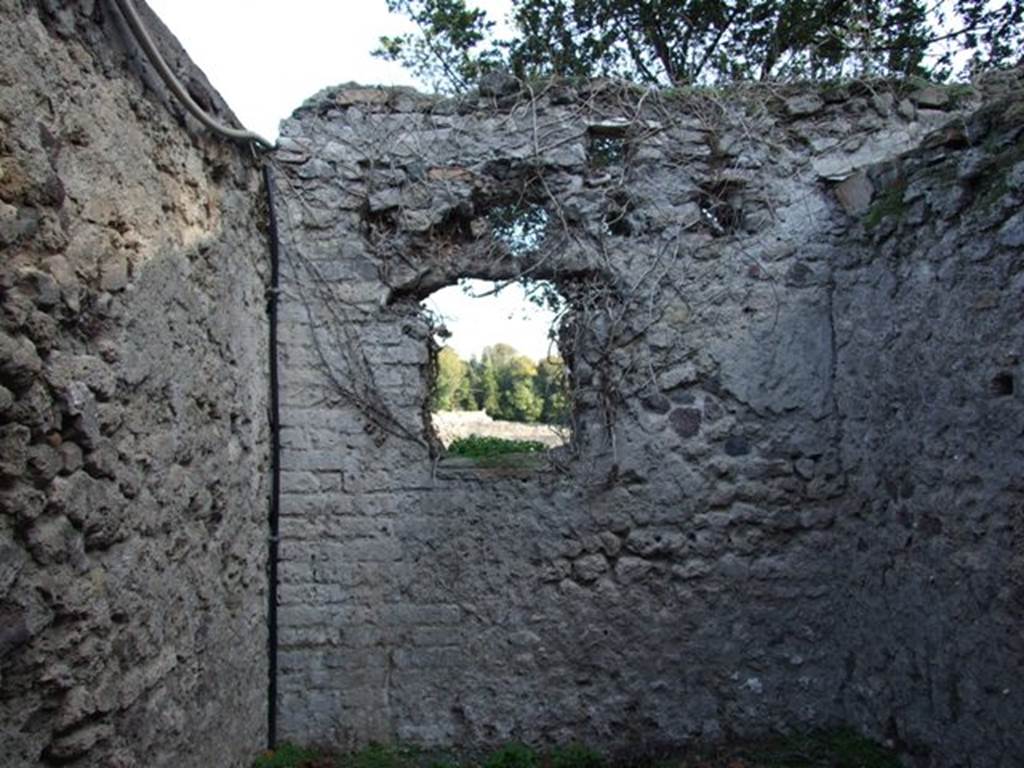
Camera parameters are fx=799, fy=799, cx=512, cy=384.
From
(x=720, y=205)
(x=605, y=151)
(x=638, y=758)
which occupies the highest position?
(x=605, y=151)

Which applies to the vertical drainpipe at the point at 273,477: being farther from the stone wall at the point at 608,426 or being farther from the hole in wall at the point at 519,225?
the hole in wall at the point at 519,225

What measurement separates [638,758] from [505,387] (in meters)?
11.8

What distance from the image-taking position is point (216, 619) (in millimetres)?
3115

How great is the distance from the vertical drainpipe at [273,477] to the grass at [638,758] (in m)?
0.22

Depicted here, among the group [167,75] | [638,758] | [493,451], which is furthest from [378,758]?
[167,75]

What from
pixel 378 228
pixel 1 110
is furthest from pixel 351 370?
pixel 1 110

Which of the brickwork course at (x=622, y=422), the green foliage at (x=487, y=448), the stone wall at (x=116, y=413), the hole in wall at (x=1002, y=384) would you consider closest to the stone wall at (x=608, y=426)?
the brickwork course at (x=622, y=422)

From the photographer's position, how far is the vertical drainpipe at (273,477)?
375 cm

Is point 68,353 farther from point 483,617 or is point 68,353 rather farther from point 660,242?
point 660,242

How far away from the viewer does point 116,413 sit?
233cm

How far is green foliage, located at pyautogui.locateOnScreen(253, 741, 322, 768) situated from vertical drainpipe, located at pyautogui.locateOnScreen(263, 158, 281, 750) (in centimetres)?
9

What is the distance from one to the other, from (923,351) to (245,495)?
2.93m

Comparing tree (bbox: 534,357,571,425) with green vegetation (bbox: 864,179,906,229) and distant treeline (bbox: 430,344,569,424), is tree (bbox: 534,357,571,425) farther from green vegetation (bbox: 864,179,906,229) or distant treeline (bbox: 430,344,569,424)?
green vegetation (bbox: 864,179,906,229)

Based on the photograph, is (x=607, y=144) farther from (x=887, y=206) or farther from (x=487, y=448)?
(x=487, y=448)
